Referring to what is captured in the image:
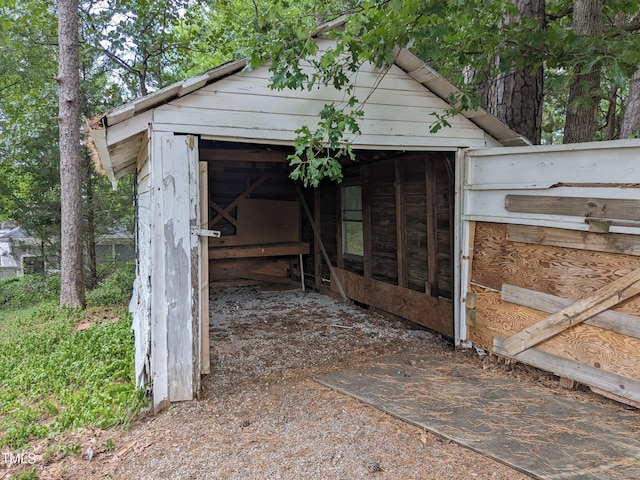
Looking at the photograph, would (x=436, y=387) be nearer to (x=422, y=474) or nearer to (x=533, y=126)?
(x=422, y=474)

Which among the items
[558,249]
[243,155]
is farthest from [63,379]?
[558,249]

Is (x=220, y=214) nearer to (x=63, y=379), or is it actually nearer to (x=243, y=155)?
(x=243, y=155)

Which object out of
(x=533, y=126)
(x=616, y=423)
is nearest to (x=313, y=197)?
(x=533, y=126)

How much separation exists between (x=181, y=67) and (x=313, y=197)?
22.1 ft

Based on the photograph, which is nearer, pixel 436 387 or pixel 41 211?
pixel 436 387

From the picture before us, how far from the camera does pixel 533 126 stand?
5.18m

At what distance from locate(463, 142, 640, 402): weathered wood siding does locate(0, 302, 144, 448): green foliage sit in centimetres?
341

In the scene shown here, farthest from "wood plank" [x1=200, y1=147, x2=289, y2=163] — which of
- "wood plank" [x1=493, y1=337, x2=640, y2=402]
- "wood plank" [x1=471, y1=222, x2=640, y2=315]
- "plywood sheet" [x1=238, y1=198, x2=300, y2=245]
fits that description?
"wood plank" [x1=493, y1=337, x2=640, y2=402]

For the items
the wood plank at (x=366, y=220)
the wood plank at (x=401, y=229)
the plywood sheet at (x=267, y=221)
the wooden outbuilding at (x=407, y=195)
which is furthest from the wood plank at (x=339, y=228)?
the plywood sheet at (x=267, y=221)

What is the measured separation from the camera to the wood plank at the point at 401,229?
→ 590 centimetres

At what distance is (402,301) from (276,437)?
11.6 feet

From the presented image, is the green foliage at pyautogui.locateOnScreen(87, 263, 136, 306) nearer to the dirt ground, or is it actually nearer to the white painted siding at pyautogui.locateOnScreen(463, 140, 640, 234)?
the dirt ground

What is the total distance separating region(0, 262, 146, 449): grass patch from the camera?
3.51 m

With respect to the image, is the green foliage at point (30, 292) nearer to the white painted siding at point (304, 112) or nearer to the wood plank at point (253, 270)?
the wood plank at point (253, 270)
